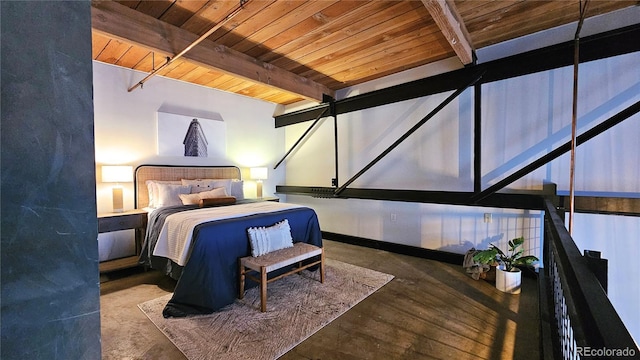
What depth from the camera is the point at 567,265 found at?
3.24 ft

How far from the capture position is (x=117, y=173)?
343cm

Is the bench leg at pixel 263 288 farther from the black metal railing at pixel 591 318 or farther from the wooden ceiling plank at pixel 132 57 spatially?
the wooden ceiling plank at pixel 132 57

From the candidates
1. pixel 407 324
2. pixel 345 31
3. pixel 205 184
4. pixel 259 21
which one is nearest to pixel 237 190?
pixel 205 184

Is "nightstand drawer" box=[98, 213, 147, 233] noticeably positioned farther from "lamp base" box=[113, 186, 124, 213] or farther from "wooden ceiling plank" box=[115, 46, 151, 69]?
"wooden ceiling plank" box=[115, 46, 151, 69]

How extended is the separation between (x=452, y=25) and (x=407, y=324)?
9.08 ft

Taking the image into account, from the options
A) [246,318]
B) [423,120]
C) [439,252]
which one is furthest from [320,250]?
[423,120]

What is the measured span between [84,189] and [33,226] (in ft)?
0.40

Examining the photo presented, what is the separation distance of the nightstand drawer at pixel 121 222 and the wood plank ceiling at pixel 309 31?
6.56 feet

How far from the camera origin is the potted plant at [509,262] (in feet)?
9.16

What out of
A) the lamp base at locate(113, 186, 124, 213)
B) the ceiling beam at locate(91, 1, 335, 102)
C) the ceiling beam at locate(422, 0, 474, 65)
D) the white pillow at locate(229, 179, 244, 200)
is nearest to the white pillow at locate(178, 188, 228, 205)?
the white pillow at locate(229, 179, 244, 200)

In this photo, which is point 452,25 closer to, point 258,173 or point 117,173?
point 258,173

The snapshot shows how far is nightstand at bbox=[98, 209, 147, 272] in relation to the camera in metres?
3.15

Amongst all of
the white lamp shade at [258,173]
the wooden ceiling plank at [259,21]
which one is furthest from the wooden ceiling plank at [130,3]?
the white lamp shade at [258,173]
